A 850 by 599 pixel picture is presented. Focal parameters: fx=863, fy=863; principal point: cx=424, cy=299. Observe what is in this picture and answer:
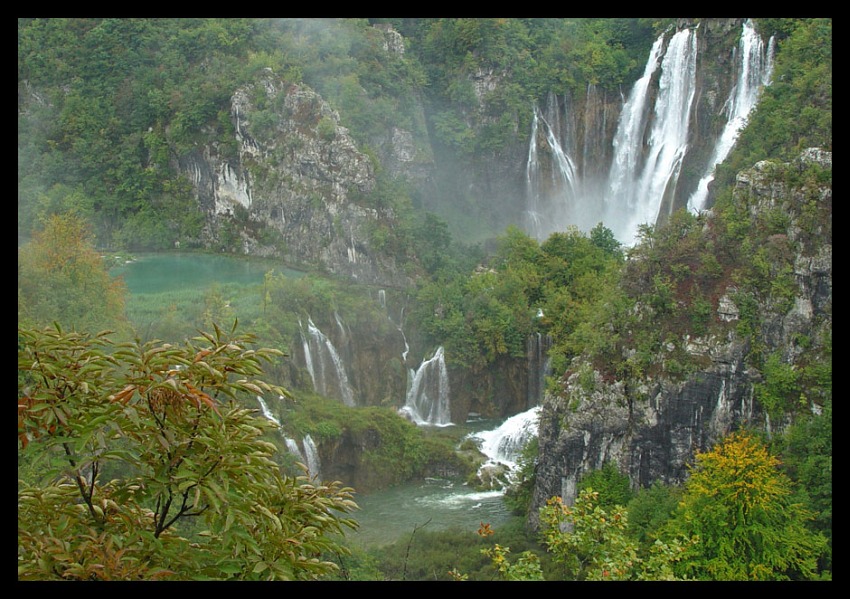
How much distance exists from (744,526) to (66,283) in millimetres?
15975

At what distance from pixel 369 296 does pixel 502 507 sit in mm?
11249

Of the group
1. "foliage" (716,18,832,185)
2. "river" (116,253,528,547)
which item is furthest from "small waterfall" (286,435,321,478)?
"foliage" (716,18,832,185)

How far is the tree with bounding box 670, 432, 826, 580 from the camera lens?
14.8 metres

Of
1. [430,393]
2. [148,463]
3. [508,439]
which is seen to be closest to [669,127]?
[430,393]

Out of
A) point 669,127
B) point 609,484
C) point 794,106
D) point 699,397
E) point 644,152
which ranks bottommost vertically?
point 609,484

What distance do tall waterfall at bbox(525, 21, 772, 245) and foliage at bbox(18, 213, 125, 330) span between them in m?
20.4

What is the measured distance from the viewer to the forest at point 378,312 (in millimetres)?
4977

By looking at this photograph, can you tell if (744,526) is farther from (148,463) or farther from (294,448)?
(148,463)

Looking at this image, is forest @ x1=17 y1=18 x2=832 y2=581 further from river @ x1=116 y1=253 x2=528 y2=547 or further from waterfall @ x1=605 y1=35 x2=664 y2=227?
waterfall @ x1=605 y1=35 x2=664 y2=227

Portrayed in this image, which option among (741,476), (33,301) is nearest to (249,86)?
(33,301)

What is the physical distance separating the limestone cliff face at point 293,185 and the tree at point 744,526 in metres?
19.4

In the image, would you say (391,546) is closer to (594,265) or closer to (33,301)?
(33,301)

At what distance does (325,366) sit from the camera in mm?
26859

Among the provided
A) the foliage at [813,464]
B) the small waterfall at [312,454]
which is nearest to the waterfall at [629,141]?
the small waterfall at [312,454]
